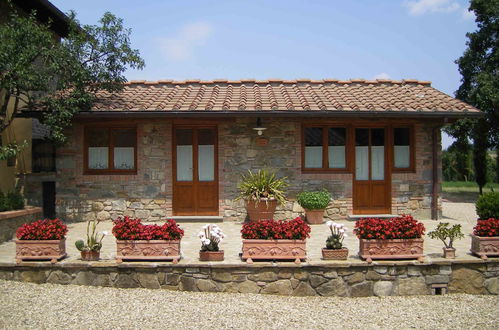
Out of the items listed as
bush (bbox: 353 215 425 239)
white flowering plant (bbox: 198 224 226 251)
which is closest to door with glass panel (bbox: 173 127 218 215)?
white flowering plant (bbox: 198 224 226 251)

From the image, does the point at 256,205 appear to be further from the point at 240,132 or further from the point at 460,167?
the point at 460,167

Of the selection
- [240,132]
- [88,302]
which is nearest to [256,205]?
[240,132]

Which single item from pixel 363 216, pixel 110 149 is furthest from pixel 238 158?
pixel 363 216

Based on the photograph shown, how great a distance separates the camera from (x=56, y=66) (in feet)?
28.3

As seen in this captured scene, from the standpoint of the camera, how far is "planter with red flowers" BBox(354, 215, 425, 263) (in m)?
6.08

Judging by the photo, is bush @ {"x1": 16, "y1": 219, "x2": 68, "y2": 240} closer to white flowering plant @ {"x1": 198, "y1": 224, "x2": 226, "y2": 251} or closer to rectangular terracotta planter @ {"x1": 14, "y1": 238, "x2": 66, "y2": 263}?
rectangular terracotta planter @ {"x1": 14, "y1": 238, "x2": 66, "y2": 263}

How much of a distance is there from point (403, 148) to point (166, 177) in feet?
19.3

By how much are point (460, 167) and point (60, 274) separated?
2921 cm

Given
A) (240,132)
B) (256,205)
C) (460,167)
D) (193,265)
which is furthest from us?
→ (460,167)

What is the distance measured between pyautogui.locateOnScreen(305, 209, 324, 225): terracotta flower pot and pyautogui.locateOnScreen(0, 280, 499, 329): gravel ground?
3.86 meters

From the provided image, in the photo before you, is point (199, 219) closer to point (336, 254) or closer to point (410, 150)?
point (336, 254)

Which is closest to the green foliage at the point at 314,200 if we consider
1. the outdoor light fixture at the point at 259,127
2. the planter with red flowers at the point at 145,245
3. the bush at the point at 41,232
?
the outdoor light fixture at the point at 259,127

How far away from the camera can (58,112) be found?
9.02 meters

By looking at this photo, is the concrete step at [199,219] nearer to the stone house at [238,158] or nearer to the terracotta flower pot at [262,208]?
the stone house at [238,158]
